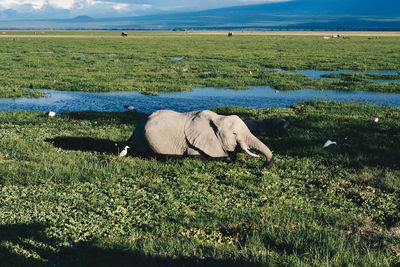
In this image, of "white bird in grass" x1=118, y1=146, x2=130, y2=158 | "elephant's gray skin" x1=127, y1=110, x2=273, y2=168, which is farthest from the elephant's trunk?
"white bird in grass" x1=118, y1=146, x2=130, y2=158

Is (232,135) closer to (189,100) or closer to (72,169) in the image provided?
(72,169)

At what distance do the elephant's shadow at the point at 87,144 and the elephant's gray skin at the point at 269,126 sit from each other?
16.3ft

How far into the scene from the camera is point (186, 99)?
22.4m

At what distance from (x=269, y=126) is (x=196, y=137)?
4287 millimetres

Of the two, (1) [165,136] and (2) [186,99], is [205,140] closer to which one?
(1) [165,136]

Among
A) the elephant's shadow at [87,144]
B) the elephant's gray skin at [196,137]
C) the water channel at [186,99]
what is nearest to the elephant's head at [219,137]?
the elephant's gray skin at [196,137]

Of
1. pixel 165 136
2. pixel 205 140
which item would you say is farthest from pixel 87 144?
pixel 205 140

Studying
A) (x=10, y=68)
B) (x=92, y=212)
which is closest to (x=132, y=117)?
(x=92, y=212)

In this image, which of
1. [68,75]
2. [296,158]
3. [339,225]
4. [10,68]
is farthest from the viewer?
[10,68]

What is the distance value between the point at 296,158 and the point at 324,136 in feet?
8.72

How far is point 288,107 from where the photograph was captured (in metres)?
20.4

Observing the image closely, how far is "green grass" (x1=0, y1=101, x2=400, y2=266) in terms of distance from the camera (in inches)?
240

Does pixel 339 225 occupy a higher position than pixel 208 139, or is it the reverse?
pixel 208 139

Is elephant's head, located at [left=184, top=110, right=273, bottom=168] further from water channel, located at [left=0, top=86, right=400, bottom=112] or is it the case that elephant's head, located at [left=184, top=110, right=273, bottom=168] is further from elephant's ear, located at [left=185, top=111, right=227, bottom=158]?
water channel, located at [left=0, top=86, right=400, bottom=112]
